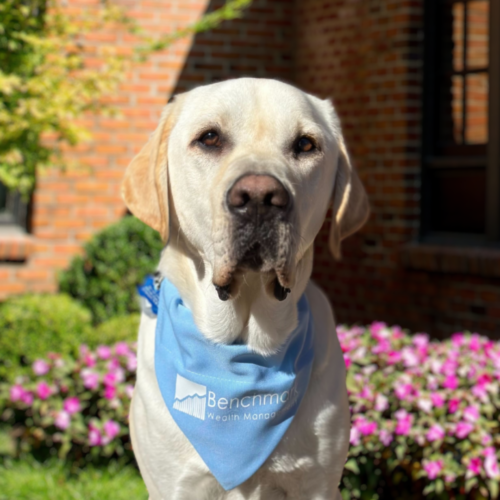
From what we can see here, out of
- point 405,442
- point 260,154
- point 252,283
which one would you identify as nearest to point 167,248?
point 252,283

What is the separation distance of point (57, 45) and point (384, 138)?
→ 321 centimetres

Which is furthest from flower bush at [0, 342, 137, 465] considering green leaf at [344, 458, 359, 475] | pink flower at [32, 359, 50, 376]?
green leaf at [344, 458, 359, 475]

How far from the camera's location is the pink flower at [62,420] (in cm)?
407

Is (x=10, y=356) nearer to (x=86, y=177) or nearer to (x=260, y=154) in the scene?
(x=86, y=177)

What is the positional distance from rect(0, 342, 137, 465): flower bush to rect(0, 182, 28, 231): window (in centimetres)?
270

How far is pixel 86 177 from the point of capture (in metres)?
6.87

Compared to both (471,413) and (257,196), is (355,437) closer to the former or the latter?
(471,413)

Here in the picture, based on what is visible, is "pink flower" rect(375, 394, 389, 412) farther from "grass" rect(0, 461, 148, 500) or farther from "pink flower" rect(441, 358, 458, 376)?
"grass" rect(0, 461, 148, 500)

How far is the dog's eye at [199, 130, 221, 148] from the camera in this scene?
7.65 ft

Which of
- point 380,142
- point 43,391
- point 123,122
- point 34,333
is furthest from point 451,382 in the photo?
point 123,122

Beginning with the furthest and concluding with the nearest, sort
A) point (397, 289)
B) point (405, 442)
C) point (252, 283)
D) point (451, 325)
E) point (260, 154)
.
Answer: point (397, 289)
point (451, 325)
point (405, 442)
point (252, 283)
point (260, 154)

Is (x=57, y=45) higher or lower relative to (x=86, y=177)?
higher

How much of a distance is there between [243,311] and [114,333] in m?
2.75

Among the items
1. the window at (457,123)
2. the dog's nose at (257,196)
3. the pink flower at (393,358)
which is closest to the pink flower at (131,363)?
the pink flower at (393,358)
